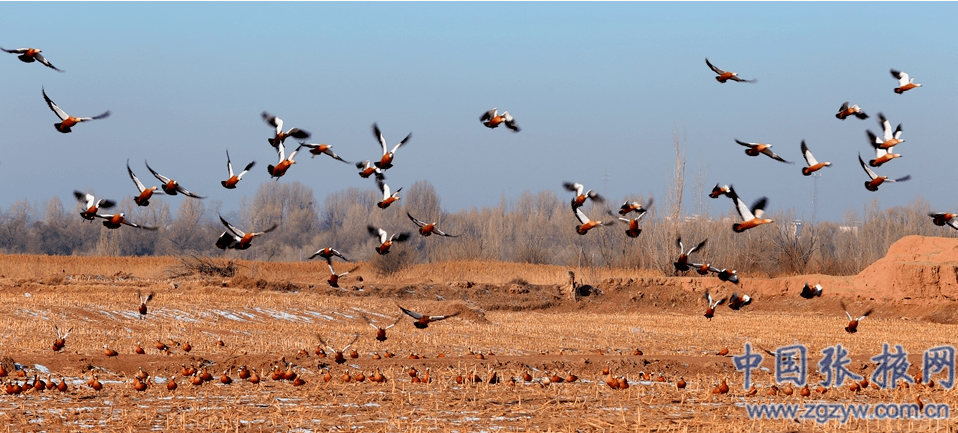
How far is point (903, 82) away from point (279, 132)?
411 inches

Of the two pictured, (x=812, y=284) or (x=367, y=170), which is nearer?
(x=367, y=170)

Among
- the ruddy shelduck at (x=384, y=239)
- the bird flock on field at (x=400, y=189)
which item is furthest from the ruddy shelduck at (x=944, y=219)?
the ruddy shelduck at (x=384, y=239)

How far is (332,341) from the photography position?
18.6m

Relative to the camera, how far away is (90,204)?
13438mm

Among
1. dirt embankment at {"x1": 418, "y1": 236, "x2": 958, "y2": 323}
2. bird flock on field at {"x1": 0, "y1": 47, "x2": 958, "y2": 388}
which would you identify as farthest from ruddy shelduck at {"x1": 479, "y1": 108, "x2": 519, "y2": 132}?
dirt embankment at {"x1": 418, "y1": 236, "x2": 958, "y2": 323}

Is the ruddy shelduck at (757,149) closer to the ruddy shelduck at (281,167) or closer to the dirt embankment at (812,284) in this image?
the ruddy shelduck at (281,167)

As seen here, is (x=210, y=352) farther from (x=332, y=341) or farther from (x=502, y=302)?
(x=502, y=302)

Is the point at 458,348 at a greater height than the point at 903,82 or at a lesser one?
lesser

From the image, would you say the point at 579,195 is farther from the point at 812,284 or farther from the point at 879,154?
the point at 812,284

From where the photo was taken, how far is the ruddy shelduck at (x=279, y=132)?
14.6 m

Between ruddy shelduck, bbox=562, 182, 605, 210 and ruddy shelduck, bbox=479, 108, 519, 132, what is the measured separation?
1.35 meters

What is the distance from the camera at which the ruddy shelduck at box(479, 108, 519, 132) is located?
49.4ft

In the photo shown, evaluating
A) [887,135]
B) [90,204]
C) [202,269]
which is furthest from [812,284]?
[90,204]

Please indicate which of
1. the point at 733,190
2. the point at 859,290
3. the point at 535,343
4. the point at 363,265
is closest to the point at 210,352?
the point at 535,343
